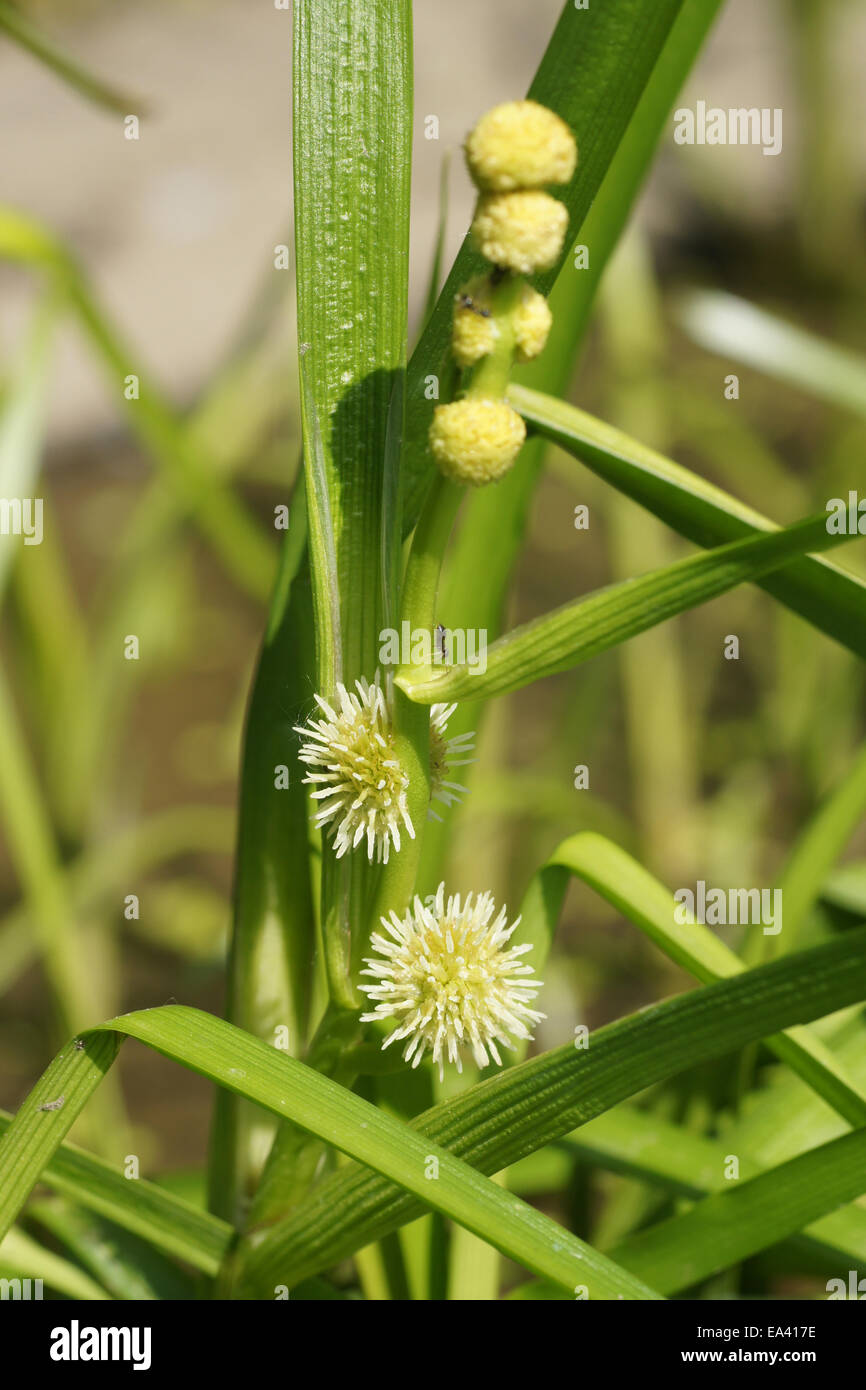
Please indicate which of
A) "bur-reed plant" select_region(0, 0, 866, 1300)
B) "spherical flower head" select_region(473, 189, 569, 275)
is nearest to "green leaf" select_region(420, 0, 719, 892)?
"bur-reed plant" select_region(0, 0, 866, 1300)

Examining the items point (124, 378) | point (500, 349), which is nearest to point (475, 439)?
point (500, 349)

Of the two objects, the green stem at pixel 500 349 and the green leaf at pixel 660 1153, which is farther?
the green leaf at pixel 660 1153

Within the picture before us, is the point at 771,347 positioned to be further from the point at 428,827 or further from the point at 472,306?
the point at 472,306

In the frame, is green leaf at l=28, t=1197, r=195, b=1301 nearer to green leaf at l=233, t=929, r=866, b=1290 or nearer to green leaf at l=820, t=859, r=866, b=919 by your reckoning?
green leaf at l=233, t=929, r=866, b=1290

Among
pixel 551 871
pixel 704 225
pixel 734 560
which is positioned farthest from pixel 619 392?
pixel 704 225

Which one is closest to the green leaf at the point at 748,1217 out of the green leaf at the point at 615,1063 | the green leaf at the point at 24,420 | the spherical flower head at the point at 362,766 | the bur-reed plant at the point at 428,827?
the bur-reed plant at the point at 428,827

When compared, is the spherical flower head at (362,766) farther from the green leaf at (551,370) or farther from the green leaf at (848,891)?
the green leaf at (848,891)
